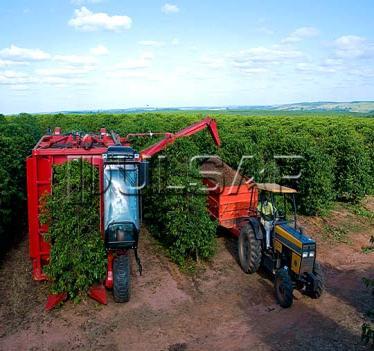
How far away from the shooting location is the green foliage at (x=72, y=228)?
29.9 ft

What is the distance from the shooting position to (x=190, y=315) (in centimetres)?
953

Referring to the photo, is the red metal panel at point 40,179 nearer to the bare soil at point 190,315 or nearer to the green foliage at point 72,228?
the green foliage at point 72,228

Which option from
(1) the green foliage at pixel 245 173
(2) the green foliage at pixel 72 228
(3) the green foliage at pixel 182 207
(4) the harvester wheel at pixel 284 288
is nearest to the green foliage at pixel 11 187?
(1) the green foliage at pixel 245 173

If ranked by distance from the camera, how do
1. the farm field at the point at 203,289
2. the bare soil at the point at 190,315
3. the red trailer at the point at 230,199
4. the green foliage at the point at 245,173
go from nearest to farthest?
the bare soil at the point at 190,315 < the farm field at the point at 203,289 < the green foliage at the point at 245,173 < the red trailer at the point at 230,199

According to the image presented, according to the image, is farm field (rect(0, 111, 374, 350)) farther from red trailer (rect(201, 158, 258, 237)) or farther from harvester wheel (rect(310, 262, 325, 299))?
red trailer (rect(201, 158, 258, 237))

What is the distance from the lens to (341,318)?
9.37 meters

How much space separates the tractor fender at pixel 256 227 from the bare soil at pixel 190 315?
4.14 feet

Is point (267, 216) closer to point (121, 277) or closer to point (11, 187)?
point (121, 277)

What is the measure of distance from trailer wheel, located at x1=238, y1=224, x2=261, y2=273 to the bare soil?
0.32 m

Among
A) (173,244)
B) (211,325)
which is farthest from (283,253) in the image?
(173,244)

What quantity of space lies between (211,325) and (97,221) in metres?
3.41

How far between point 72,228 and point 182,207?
3500 millimetres

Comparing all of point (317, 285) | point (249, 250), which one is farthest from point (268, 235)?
point (317, 285)

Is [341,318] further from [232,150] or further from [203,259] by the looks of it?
[232,150]
